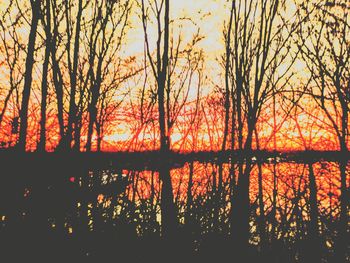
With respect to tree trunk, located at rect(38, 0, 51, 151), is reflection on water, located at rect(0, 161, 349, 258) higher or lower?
lower

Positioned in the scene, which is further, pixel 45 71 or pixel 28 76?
pixel 45 71

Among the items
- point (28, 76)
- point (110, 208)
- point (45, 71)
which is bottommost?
point (110, 208)

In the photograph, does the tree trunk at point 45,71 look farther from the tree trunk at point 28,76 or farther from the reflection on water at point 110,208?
the reflection on water at point 110,208

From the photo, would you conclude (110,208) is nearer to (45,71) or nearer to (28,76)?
(28,76)

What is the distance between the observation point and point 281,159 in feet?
60.8

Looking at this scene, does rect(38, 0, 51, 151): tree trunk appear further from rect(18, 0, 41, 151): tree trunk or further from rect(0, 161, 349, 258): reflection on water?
rect(0, 161, 349, 258): reflection on water

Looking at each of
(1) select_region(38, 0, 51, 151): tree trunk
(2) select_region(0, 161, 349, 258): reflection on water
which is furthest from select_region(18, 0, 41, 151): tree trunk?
(2) select_region(0, 161, 349, 258): reflection on water

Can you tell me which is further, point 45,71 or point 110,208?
point 45,71

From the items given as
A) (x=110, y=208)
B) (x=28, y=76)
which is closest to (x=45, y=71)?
(x=28, y=76)

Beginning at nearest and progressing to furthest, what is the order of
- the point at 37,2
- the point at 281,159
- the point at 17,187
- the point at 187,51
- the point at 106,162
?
the point at 37,2 → the point at 17,187 → the point at 106,162 → the point at 187,51 → the point at 281,159

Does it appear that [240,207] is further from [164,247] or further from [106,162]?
[106,162]

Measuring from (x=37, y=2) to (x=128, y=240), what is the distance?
3.72 metres

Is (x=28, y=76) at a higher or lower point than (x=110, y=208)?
higher

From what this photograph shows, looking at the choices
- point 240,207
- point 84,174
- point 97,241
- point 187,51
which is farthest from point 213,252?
point 187,51
